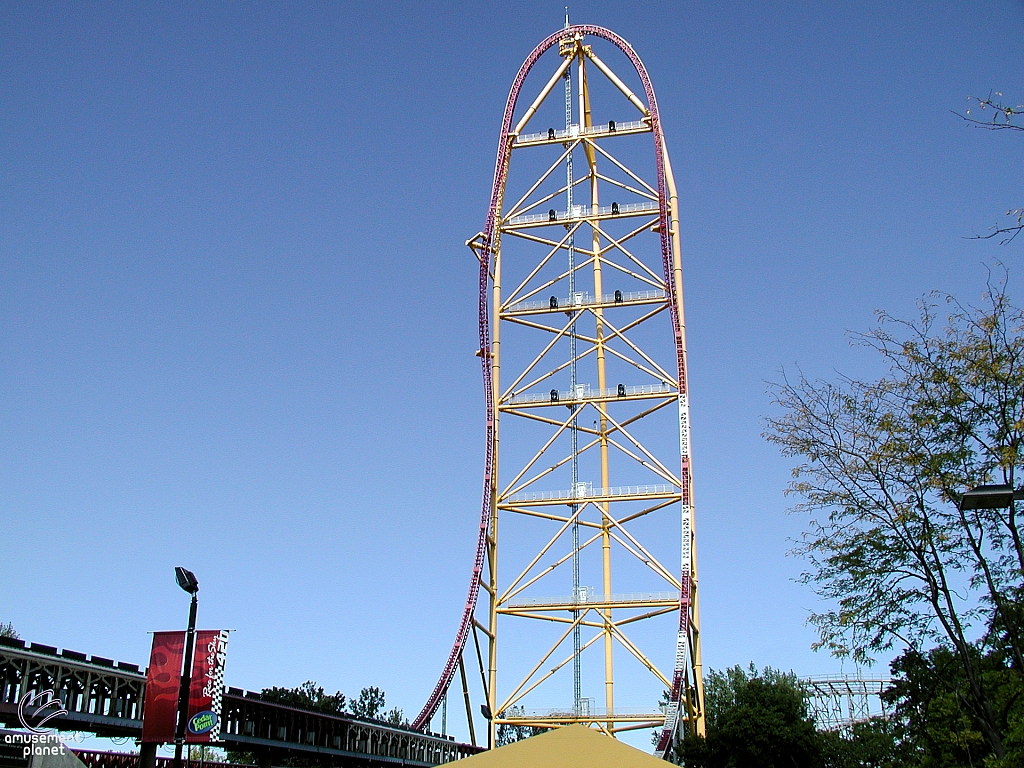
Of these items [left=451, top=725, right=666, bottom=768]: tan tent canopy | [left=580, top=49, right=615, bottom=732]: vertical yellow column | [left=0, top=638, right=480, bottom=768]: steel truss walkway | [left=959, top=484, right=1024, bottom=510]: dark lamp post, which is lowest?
[left=451, top=725, right=666, bottom=768]: tan tent canopy

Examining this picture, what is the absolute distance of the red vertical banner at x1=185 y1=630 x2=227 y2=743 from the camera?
15.1 metres

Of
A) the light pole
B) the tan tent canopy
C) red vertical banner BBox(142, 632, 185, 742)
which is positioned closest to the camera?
the tan tent canopy

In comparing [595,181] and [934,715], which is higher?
[595,181]

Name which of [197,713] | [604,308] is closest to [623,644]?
[604,308]

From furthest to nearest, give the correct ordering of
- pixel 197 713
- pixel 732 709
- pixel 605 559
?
pixel 605 559
pixel 732 709
pixel 197 713

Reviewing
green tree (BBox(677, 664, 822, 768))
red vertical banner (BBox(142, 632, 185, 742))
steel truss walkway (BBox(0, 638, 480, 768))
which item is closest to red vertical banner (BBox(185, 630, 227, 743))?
red vertical banner (BBox(142, 632, 185, 742))

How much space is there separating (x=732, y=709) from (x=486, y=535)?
387 inches

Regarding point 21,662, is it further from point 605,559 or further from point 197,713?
point 605,559

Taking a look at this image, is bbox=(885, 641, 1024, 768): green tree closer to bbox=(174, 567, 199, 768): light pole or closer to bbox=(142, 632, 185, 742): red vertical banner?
bbox=(174, 567, 199, 768): light pole

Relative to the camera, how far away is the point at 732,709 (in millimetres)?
31891

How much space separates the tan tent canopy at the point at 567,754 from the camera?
7508mm

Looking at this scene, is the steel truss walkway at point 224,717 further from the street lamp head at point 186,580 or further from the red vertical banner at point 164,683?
the street lamp head at point 186,580

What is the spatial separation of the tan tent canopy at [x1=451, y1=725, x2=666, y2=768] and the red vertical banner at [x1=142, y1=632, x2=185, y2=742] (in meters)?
9.79

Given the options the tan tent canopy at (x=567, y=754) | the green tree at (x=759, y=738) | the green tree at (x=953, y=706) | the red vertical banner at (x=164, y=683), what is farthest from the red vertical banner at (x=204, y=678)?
the green tree at (x=759, y=738)
